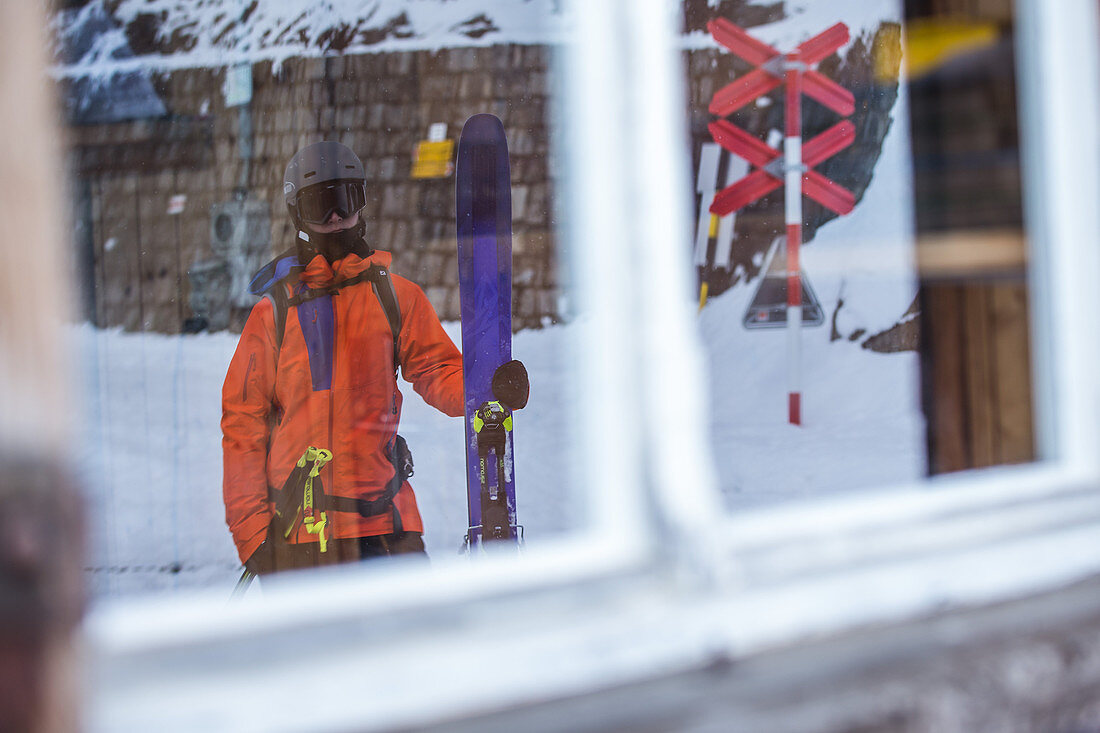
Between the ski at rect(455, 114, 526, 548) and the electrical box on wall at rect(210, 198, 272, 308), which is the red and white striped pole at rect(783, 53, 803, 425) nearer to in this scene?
the ski at rect(455, 114, 526, 548)

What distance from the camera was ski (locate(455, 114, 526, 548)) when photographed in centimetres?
297

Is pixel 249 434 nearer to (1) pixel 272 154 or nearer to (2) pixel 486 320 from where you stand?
(2) pixel 486 320

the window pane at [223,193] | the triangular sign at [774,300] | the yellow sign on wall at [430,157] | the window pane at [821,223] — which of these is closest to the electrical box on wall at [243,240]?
the window pane at [223,193]

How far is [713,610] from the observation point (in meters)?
0.80

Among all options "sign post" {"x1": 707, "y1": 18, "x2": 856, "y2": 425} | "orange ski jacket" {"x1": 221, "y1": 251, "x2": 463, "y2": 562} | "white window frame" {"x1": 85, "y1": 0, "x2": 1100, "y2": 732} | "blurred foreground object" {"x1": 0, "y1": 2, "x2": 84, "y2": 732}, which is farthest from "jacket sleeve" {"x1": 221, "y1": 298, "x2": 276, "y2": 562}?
"sign post" {"x1": 707, "y1": 18, "x2": 856, "y2": 425}

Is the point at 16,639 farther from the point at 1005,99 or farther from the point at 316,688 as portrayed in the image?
the point at 1005,99

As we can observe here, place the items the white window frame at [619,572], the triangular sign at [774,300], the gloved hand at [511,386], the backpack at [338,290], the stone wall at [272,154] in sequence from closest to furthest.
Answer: the white window frame at [619,572], the backpack at [338,290], the gloved hand at [511,386], the stone wall at [272,154], the triangular sign at [774,300]

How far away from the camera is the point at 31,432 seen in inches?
19.3

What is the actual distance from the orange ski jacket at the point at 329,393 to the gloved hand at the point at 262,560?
0.02 m

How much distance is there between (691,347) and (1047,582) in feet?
1.79

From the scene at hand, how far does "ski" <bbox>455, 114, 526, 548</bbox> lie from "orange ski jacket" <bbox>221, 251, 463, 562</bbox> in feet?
0.90

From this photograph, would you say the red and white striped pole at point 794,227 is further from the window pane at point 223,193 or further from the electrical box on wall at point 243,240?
the electrical box on wall at point 243,240

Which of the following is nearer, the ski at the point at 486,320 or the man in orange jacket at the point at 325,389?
the man in orange jacket at the point at 325,389

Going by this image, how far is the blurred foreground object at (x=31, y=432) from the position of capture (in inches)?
19.0
